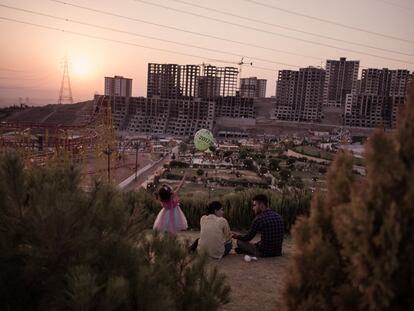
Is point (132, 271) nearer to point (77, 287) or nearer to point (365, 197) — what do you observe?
point (77, 287)

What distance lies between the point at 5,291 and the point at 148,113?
74968 millimetres

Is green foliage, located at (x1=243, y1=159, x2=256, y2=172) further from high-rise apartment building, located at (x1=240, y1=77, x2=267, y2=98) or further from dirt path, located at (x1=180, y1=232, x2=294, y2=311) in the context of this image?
high-rise apartment building, located at (x1=240, y1=77, x2=267, y2=98)

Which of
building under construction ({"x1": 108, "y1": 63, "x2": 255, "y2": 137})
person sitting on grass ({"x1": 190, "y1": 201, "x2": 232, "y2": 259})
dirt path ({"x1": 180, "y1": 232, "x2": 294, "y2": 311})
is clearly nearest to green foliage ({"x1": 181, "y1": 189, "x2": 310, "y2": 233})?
dirt path ({"x1": 180, "y1": 232, "x2": 294, "y2": 311})

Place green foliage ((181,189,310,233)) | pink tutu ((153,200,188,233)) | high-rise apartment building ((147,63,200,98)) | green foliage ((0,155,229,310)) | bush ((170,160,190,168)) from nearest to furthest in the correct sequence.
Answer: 1. green foliage ((0,155,229,310))
2. pink tutu ((153,200,188,233))
3. green foliage ((181,189,310,233))
4. bush ((170,160,190,168))
5. high-rise apartment building ((147,63,200,98))

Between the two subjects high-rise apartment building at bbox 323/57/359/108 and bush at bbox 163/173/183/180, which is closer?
bush at bbox 163/173/183/180

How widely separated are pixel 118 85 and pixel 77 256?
302 ft

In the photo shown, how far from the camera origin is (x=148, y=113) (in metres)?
75.6

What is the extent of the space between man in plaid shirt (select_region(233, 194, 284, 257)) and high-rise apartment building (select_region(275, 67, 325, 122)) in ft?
247

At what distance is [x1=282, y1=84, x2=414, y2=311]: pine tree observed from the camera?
1403 millimetres

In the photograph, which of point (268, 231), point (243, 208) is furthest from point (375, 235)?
point (243, 208)

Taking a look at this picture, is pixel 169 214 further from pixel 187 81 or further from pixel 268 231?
A: pixel 187 81

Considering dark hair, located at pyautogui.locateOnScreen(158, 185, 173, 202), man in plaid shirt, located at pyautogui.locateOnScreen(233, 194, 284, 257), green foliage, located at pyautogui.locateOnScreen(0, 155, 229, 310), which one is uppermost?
green foliage, located at pyautogui.locateOnScreen(0, 155, 229, 310)

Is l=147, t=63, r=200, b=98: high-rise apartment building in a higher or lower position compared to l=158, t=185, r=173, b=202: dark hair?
higher

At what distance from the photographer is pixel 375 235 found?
1415 millimetres
